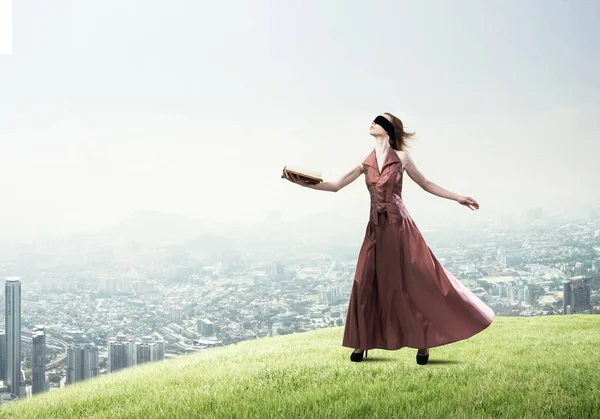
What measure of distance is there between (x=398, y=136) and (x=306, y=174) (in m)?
0.98

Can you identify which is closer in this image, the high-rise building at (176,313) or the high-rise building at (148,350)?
the high-rise building at (148,350)

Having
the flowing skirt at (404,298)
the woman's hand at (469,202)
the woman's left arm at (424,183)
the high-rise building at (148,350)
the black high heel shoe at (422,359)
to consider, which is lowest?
the high-rise building at (148,350)

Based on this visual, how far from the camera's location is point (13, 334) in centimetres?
1354

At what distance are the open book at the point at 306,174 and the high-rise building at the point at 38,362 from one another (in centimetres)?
925

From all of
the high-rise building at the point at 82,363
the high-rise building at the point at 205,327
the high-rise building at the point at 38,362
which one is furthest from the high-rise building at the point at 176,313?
the high-rise building at the point at 82,363

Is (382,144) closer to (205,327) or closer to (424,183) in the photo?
(424,183)

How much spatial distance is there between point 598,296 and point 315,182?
10956 mm

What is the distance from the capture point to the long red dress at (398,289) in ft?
16.8

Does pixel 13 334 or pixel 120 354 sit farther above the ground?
pixel 13 334

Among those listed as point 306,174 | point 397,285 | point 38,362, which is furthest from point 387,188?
point 38,362

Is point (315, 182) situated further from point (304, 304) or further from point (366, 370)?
point (304, 304)

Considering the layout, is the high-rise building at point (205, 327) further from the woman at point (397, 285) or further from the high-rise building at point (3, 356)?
the woman at point (397, 285)

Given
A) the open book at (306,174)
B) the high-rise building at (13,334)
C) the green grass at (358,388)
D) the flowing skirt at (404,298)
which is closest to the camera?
the green grass at (358,388)

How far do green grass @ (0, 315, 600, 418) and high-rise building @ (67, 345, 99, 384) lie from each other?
6898mm
